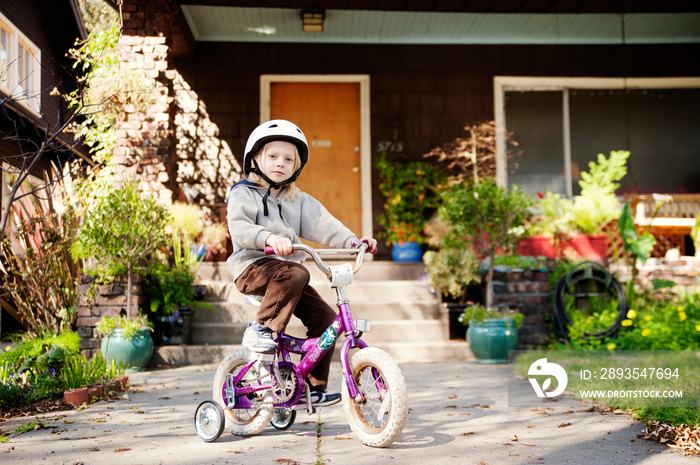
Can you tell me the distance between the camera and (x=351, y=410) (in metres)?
2.91

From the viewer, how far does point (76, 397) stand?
12.9 feet

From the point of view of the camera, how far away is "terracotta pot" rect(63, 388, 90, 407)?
3.93 metres

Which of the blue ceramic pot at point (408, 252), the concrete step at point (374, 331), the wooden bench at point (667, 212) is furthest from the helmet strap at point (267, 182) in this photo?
the wooden bench at point (667, 212)

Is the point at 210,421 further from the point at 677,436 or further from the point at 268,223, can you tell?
the point at 677,436

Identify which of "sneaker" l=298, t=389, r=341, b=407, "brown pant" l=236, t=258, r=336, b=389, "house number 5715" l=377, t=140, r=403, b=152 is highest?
"house number 5715" l=377, t=140, r=403, b=152

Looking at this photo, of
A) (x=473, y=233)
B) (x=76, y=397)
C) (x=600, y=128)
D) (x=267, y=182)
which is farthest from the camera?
(x=600, y=128)

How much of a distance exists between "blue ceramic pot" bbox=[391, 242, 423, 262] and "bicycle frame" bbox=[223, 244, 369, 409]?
5395 mm

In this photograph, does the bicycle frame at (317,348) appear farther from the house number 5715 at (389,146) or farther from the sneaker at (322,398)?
the house number 5715 at (389,146)

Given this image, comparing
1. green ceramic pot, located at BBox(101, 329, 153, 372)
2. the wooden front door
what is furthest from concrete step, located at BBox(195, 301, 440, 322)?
the wooden front door

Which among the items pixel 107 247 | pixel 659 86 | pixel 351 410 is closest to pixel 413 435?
pixel 351 410

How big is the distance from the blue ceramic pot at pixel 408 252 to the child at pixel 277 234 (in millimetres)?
5149

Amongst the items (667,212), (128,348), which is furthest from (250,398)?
(667,212)

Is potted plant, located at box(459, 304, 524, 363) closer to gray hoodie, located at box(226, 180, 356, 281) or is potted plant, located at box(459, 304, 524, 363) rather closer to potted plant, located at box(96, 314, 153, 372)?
potted plant, located at box(96, 314, 153, 372)

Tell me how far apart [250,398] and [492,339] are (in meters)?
3.14
